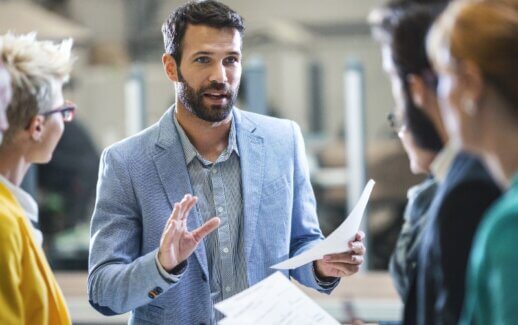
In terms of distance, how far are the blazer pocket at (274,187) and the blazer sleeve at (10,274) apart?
795 millimetres

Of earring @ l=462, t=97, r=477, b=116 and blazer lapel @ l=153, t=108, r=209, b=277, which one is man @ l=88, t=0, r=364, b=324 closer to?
blazer lapel @ l=153, t=108, r=209, b=277

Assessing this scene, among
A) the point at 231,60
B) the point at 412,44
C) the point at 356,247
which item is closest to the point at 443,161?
the point at 412,44

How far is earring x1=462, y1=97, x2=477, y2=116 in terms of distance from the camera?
4.51 feet

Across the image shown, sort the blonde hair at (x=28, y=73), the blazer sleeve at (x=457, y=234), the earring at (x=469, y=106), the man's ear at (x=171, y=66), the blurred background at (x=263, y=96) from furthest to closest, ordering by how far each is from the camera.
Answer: the blurred background at (x=263, y=96) → the man's ear at (x=171, y=66) → the blonde hair at (x=28, y=73) → the blazer sleeve at (x=457, y=234) → the earring at (x=469, y=106)

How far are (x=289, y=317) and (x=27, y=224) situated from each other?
588 mm

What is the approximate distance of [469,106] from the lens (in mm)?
1383

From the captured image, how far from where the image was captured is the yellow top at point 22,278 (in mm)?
1831

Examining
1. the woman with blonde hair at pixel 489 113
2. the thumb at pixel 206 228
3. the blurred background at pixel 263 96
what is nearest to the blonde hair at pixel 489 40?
the woman with blonde hair at pixel 489 113

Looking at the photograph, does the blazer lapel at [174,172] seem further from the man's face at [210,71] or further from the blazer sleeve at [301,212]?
the blazer sleeve at [301,212]

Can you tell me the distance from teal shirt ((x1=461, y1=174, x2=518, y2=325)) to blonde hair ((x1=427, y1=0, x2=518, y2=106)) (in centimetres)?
15

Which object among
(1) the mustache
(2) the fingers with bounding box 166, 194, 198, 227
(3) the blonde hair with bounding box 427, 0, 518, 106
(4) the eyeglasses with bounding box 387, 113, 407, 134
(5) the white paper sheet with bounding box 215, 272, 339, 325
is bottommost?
(5) the white paper sheet with bounding box 215, 272, 339, 325

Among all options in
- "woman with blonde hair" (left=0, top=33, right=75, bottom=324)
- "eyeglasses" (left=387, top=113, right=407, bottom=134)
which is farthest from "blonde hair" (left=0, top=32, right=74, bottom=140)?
"eyeglasses" (left=387, top=113, right=407, bottom=134)

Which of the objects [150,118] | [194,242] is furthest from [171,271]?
[150,118]

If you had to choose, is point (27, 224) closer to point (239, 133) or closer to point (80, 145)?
point (239, 133)
